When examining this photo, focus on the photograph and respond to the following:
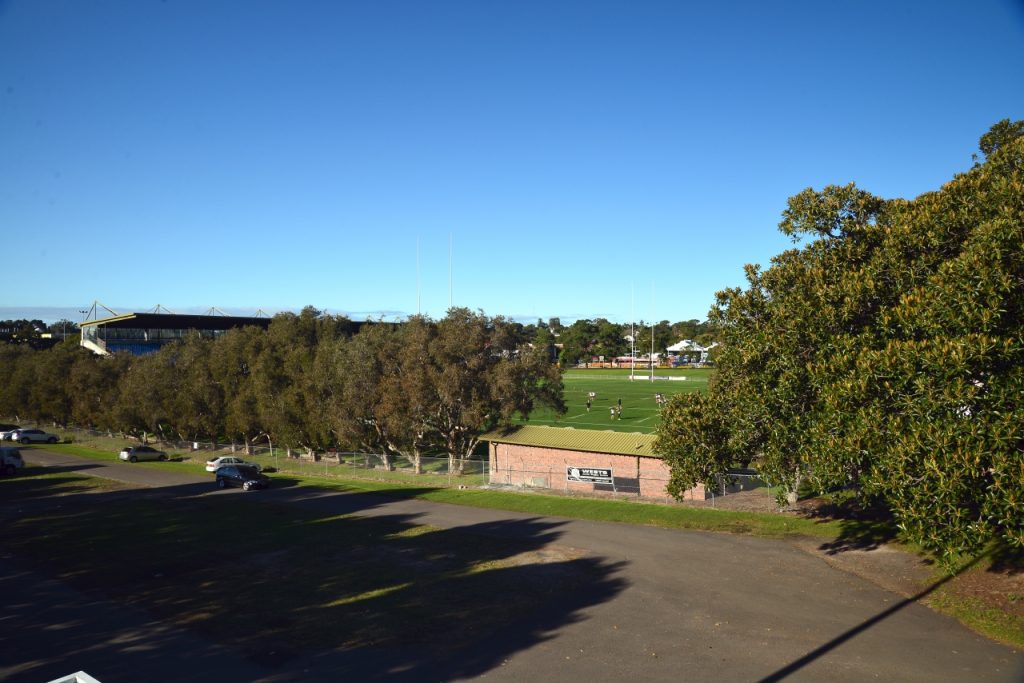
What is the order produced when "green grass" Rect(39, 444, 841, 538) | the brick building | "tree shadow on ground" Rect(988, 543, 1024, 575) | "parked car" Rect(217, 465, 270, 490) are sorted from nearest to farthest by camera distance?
"tree shadow on ground" Rect(988, 543, 1024, 575) < "green grass" Rect(39, 444, 841, 538) < the brick building < "parked car" Rect(217, 465, 270, 490)

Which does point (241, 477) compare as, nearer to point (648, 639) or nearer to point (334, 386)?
point (334, 386)

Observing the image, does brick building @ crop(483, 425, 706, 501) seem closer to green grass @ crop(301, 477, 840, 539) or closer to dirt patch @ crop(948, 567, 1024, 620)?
green grass @ crop(301, 477, 840, 539)

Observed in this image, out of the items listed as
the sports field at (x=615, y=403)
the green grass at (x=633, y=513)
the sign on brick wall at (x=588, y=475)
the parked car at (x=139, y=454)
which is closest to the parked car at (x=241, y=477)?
the green grass at (x=633, y=513)

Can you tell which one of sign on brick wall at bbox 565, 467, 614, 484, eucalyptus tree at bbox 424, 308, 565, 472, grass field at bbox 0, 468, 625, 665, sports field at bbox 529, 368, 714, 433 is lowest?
grass field at bbox 0, 468, 625, 665

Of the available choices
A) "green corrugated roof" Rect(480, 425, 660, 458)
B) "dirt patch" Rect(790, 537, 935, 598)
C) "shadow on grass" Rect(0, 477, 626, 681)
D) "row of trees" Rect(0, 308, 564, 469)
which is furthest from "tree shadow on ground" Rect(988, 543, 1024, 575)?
"row of trees" Rect(0, 308, 564, 469)

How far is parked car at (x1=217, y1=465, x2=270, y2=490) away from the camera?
4072 centimetres

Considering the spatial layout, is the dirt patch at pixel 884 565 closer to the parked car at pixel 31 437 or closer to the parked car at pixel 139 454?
the parked car at pixel 139 454

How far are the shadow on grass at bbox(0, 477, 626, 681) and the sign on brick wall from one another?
5.77 meters

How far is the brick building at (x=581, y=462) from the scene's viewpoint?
1304 inches

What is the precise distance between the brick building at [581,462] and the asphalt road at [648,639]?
9987mm

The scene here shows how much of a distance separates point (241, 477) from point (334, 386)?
9.88m

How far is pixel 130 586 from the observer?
840 inches

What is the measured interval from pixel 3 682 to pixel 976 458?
20.7 metres

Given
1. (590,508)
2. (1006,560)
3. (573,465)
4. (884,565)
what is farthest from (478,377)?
(1006,560)
